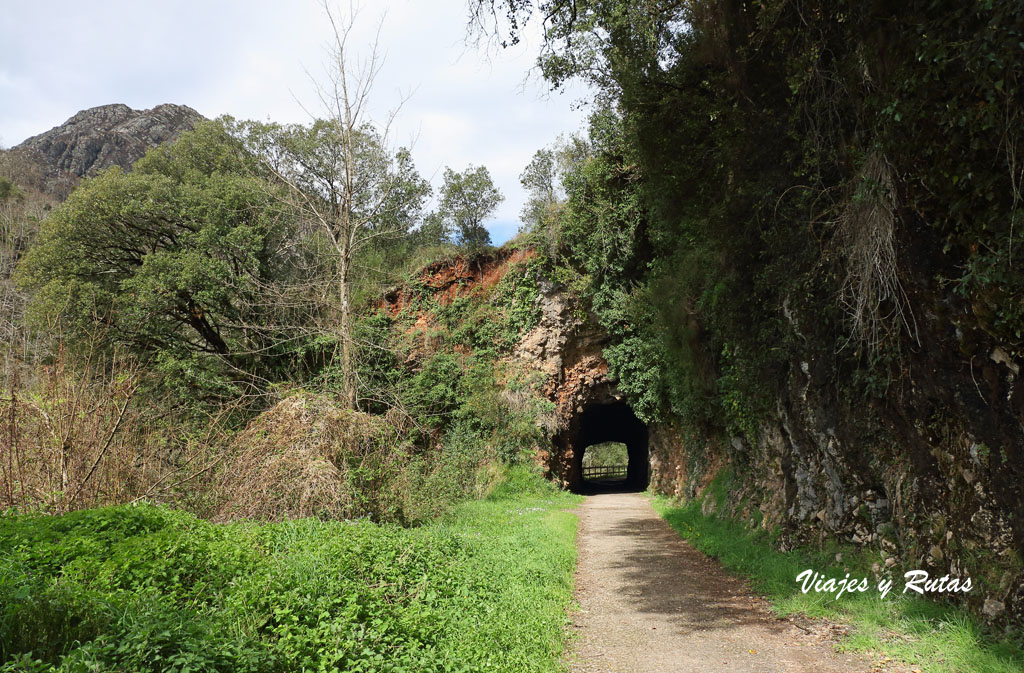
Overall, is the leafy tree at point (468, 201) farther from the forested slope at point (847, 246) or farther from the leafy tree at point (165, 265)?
the forested slope at point (847, 246)

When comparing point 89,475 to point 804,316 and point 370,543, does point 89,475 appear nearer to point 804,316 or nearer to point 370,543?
point 370,543

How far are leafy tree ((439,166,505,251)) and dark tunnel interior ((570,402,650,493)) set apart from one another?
1382 cm

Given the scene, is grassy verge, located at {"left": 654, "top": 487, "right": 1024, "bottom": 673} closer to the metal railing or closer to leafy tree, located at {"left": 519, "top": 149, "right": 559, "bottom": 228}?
leafy tree, located at {"left": 519, "top": 149, "right": 559, "bottom": 228}

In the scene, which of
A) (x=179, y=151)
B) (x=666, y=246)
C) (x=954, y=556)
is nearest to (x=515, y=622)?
(x=954, y=556)

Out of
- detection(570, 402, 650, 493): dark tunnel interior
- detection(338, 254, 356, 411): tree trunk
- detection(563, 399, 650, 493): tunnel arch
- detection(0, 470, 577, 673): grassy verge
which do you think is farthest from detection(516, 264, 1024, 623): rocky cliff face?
detection(570, 402, 650, 493): dark tunnel interior

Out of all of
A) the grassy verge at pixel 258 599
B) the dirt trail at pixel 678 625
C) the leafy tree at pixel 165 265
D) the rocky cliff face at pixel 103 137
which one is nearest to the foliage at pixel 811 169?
the dirt trail at pixel 678 625

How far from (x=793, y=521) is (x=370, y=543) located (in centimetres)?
588

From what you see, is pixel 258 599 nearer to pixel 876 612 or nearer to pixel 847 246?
pixel 876 612

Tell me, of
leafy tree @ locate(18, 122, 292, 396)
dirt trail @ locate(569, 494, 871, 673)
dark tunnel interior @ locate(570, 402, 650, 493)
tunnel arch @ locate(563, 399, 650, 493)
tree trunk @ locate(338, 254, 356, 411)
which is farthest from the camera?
dark tunnel interior @ locate(570, 402, 650, 493)

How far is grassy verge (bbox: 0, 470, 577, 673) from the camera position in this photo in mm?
3233

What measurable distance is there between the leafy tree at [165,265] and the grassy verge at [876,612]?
48.9 feet

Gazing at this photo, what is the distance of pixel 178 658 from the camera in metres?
3.11

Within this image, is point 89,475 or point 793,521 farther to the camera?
point 793,521

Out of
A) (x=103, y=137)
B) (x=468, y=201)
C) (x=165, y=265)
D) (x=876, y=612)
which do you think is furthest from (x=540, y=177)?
(x=103, y=137)
